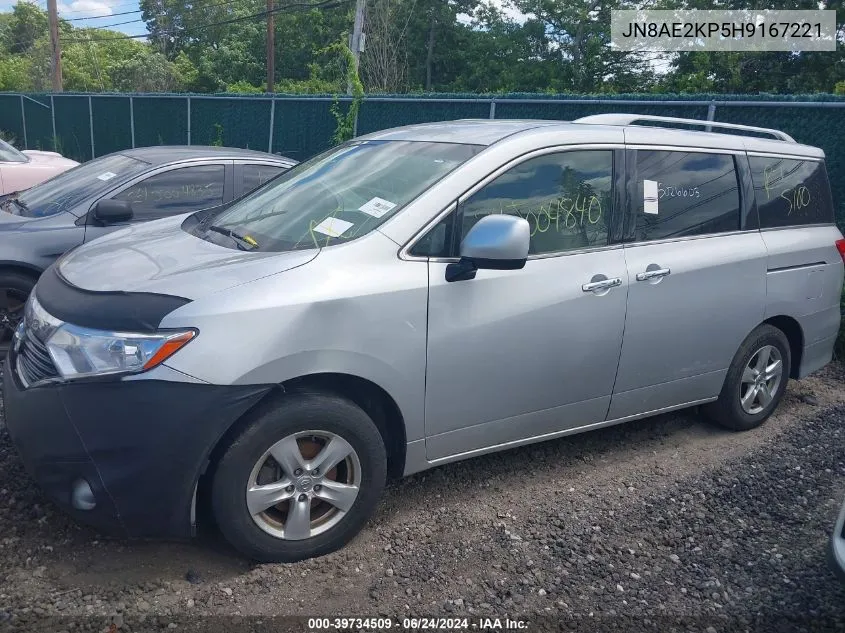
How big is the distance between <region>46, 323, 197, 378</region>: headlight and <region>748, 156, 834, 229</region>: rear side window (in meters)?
3.52

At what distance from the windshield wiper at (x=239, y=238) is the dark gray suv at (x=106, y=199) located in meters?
2.05

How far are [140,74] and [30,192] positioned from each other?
44273mm

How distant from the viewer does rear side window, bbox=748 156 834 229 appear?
4.77 meters

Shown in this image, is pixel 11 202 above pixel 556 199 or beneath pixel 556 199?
beneath

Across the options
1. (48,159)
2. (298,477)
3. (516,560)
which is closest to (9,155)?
(48,159)

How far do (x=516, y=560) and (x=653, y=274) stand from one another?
1628 mm

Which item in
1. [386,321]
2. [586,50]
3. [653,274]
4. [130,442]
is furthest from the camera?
[586,50]

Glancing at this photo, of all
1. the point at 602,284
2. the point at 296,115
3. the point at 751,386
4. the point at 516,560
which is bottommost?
the point at 516,560

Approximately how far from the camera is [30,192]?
255 inches

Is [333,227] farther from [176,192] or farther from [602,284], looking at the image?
[176,192]

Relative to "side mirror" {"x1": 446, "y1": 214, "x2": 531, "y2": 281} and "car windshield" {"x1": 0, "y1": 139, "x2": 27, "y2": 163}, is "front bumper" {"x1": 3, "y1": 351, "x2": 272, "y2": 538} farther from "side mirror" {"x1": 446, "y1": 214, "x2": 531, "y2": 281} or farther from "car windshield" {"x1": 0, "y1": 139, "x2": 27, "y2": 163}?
"car windshield" {"x1": 0, "y1": 139, "x2": 27, "y2": 163}

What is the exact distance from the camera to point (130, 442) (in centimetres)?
287

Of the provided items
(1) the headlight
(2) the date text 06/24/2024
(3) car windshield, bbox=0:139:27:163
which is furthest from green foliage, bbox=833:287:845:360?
(3) car windshield, bbox=0:139:27:163

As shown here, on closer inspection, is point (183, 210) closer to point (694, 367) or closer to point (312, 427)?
point (312, 427)
